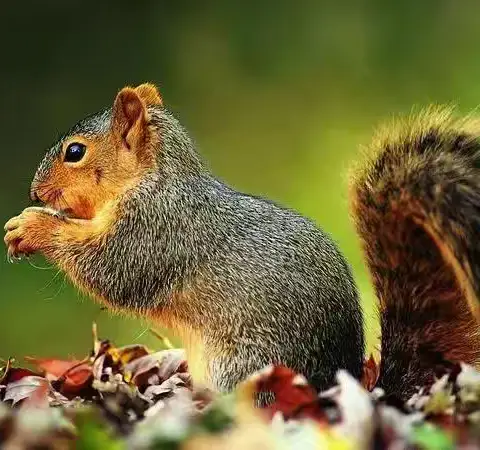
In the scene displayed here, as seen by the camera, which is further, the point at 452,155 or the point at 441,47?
the point at 441,47

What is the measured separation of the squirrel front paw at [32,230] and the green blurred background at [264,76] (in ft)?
3.35

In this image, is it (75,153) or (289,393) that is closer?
(289,393)

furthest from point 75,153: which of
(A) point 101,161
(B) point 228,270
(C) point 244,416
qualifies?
(C) point 244,416

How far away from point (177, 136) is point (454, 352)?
58 cm

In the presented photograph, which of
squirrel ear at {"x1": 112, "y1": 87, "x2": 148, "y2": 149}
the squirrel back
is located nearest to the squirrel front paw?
the squirrel back

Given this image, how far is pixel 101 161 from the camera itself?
156cm

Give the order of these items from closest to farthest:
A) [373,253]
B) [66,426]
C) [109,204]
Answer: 1. [66,426]
2. [373,253]
3. [109,204]

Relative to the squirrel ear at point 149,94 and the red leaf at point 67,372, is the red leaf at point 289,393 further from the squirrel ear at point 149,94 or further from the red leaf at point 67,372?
the squirrel ear at point 149,94

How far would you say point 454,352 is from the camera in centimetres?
139

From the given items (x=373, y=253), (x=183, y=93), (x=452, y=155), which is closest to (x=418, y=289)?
(x=373, y=253)

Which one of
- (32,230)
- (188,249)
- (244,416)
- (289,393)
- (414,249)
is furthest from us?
(32,230)

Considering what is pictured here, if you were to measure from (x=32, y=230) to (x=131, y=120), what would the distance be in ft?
0.81

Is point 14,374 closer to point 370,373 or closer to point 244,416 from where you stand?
point 370,373

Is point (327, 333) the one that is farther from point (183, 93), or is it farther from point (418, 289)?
point (183, 93)
